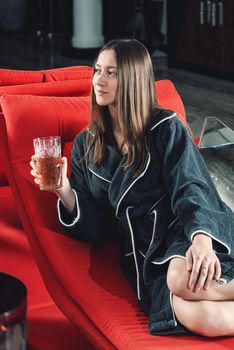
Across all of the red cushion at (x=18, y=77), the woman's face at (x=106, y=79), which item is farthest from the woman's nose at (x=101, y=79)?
the red cushion at (x=18, y=77)

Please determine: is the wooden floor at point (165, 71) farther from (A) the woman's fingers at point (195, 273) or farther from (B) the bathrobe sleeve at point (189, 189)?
(A) the woman's fingers at point (195, 273)

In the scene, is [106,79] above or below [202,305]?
above

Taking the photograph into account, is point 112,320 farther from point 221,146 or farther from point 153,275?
point 221,146

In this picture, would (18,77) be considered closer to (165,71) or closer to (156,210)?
(156,210)

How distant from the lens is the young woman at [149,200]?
2.07 meters

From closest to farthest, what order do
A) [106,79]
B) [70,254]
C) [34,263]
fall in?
[106,79], [70,254], [34,263]

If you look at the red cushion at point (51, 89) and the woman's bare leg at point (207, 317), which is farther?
the red cushion at point (51, 89)

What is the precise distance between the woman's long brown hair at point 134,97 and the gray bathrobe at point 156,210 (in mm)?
27

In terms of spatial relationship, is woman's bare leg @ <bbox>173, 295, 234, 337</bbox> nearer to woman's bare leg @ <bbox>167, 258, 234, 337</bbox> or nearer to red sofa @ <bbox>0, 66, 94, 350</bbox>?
woman's bare leg @ <bbox>167, 258, 234, 337</bbox>

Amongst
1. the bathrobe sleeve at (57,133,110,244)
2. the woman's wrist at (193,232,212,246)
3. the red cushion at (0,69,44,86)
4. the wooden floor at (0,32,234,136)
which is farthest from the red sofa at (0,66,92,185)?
the wooden floor at (0,32,234,136)

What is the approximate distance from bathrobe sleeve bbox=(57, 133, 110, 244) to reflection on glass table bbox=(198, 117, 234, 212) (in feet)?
1.50

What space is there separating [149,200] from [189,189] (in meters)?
0.16

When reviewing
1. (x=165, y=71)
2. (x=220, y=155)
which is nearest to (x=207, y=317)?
(x=220, y=155)

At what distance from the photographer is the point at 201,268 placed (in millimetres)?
2010
